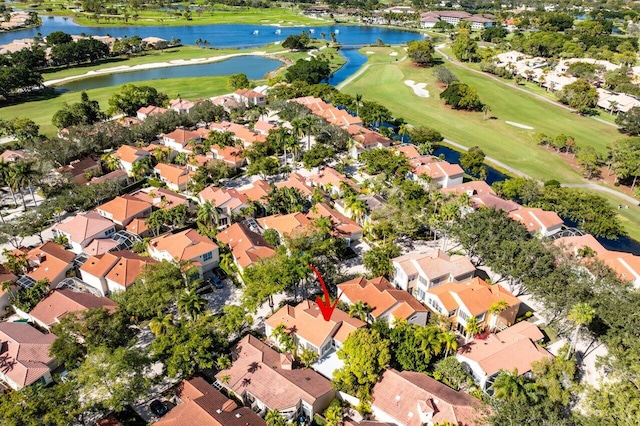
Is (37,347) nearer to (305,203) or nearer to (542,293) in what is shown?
(305,203)

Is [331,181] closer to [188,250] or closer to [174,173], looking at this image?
[174,173]

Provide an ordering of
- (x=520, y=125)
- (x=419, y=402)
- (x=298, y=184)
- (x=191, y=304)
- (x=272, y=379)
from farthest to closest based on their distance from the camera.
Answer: (x=520, y=125)
(x=298, y=184)
(x=191, y=304)
(x=272, y=379)
(x=419, y=402)

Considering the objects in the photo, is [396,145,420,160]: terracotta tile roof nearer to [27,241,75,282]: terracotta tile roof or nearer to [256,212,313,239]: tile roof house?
[256,212,313,239]: tile roof house

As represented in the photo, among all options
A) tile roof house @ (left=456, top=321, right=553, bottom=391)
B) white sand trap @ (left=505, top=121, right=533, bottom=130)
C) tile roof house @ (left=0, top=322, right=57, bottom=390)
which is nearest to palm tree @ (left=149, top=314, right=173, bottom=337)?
tile roof house @ (left=0, top=322, right=57, bottom=390)

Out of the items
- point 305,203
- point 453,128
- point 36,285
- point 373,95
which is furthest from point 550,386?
point 373,95

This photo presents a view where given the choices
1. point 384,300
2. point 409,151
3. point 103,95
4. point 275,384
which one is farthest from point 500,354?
point 103,95

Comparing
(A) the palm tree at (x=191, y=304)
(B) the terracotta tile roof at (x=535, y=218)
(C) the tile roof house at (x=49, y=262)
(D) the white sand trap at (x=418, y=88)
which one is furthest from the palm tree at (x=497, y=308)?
(D) the white sand trap at (x=418, y=88)
